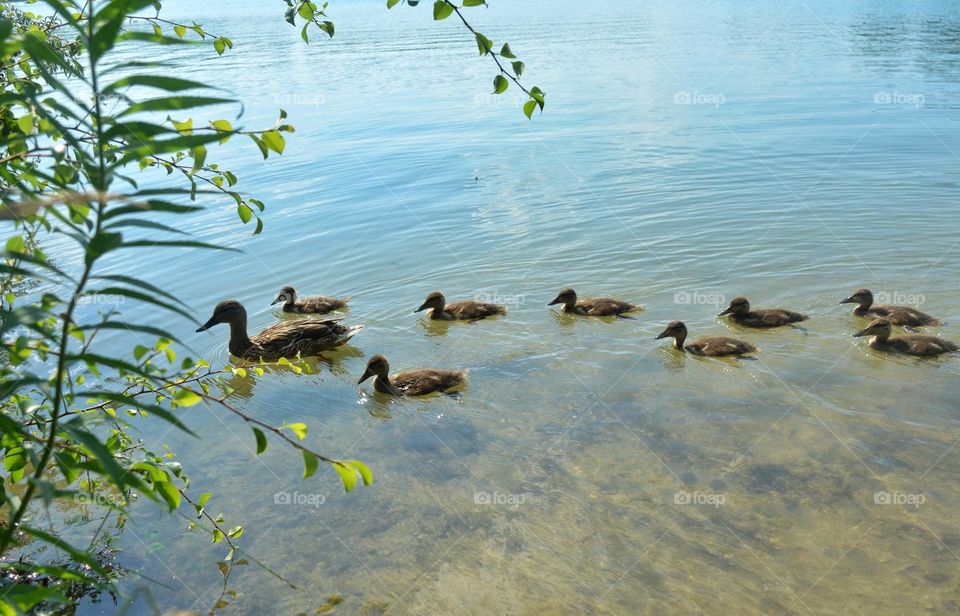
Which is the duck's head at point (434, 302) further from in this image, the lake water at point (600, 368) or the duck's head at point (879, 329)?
the duck's head at point (879, 329)

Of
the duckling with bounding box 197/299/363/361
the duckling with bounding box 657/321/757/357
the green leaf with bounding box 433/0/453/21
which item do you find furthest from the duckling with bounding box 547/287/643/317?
the green leaf with bounding box 433/0/453/21

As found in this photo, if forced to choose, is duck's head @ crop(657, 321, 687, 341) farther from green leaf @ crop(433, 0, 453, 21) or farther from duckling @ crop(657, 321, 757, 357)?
green leaf @ crop(433, 0, 453, 21)

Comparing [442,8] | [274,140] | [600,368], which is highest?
[442,8]

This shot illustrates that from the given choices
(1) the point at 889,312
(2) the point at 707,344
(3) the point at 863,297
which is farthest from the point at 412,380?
(1) the point at 889,312

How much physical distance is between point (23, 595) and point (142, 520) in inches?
167

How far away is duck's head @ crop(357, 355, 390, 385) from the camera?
786 centimetres

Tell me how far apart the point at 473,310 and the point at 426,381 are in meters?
1.88

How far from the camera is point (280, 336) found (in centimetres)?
897

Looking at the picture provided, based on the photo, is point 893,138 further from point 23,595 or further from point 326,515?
point 23,595

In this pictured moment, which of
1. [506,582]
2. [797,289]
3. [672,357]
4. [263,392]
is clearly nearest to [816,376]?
[672,357]

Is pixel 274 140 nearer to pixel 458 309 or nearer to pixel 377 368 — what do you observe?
pixel 377 368

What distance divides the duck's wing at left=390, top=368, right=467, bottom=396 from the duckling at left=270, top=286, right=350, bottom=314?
93.0 inches

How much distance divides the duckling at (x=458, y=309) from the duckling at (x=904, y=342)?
3835 mm

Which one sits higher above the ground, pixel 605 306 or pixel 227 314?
pixel 227 314
